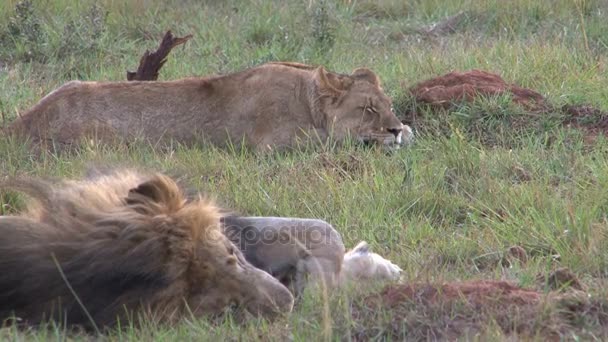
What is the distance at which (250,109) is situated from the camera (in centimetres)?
740

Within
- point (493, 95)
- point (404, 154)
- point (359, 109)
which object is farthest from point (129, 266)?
point (493, 95)

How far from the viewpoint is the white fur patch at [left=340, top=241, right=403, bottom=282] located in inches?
172

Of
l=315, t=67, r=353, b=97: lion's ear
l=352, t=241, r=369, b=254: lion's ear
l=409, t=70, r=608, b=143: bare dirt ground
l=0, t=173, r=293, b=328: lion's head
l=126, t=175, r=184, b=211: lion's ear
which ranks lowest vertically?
l=409, t=70, r=608, b=143: bare dirt ground

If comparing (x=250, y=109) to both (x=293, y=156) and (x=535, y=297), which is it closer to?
(x=293, y=156)

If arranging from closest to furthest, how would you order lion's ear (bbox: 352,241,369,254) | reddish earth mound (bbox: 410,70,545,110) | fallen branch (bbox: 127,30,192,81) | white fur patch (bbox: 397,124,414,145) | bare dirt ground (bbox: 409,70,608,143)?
lion's ear (bbox: 352,241,369,254), white fur patch (bbox: 397,124,414,145), bare dirt ground (bbox: 409,70,608,143), reddish earth mound (bbox: 410,70,545,110), fallen branch (bbox: 127,30,192,81)

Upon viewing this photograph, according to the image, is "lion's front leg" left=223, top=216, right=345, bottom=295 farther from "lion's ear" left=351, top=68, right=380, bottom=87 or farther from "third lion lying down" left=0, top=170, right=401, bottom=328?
"lion's ear" left=351, top=68, right=380, bottom=87

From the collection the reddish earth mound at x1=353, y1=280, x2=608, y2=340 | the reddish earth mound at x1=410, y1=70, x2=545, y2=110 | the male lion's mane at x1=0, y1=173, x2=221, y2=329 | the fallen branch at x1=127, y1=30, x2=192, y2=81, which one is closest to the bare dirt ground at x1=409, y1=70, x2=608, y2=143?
the reddish earth mound at x1=410, y1=70, x2=545, y2=110

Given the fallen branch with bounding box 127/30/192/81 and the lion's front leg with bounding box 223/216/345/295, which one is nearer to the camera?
the lion's front leg with bounding box 223/216/345/295

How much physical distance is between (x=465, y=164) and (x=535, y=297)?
2.28 metres

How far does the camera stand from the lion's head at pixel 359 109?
693 centimetres

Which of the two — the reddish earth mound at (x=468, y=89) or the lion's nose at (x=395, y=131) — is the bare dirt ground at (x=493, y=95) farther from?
the lion's nose at (x=395, y=131)

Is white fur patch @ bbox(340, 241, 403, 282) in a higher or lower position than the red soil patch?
lower

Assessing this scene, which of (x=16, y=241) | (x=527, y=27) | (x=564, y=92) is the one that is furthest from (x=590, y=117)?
(x=16, y=241)

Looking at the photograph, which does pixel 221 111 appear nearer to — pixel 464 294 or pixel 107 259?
pixel 464 294
